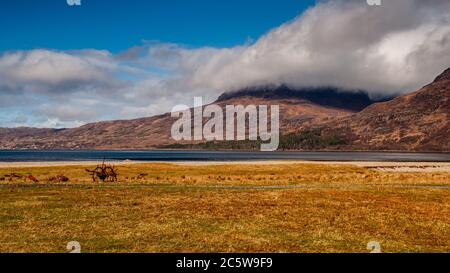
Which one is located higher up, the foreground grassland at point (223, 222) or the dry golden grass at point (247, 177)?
the foreground grassland at point (223, 222)

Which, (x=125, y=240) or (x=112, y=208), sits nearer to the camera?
(x=125, y=240)

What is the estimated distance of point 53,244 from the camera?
20.2m

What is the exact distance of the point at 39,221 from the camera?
26.9 metres

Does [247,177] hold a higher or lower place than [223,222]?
lower

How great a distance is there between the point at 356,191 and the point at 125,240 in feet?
106

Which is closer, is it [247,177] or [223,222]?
[223,222]

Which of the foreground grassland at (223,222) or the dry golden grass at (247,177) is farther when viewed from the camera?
the dry golden grass at (247,177)

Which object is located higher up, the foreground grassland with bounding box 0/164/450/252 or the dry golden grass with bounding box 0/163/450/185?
the foreground grassland with bounding box 0/164/450/252

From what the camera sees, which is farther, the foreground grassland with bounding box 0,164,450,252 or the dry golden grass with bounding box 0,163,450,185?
the dry golden grass with bounding box 0,163,450,185
